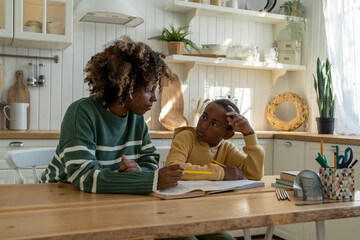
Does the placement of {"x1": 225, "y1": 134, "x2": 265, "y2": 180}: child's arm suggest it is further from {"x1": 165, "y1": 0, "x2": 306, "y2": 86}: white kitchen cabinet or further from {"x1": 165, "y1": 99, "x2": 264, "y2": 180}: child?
{"x1": 165, "y1": 0, "x2": 306, "y2": 86}: white kitchen cabinet

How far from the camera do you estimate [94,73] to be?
58.0 inches

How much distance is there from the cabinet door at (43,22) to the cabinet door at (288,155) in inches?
76.6

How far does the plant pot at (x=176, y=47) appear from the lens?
3.57 meters

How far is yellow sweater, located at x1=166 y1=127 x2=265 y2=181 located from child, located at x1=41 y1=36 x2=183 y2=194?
4.4 inches

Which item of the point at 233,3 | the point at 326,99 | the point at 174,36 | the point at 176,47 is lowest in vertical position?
the point at 326,99

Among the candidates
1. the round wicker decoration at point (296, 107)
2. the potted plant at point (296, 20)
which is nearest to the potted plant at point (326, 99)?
the round wicker decoration at point (296, 107)

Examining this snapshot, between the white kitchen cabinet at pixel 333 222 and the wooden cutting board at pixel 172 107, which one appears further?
the wooden cutting board at pixel 172 107

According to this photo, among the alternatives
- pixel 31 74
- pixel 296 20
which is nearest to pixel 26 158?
pixel 31 74

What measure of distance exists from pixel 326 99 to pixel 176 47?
4.43ft

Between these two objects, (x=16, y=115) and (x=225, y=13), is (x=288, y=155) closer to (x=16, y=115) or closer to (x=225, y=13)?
(x=225, y=13)

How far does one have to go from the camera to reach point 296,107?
4.02m

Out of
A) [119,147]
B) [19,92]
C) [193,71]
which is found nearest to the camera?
[119,147]

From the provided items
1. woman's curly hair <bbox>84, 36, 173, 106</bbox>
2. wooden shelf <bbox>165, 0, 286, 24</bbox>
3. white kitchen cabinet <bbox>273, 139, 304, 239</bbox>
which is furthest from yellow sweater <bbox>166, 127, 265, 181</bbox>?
wooden shelf <bbox>165, 0, 286, 24</bbox>

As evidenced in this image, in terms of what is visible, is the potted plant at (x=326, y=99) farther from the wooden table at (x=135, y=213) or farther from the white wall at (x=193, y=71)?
the wooden table at (x=135, y=213)
